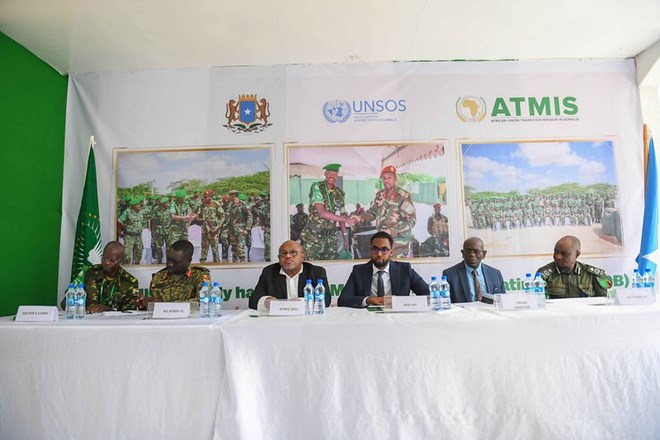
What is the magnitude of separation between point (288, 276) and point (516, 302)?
5.12 feet

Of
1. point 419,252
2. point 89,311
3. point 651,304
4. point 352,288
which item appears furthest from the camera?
point 419,252

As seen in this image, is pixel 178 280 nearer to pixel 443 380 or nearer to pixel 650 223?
pixel 443 380

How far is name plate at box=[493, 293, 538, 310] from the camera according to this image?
7.37ft

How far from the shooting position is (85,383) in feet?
6.53

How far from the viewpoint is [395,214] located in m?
4.01

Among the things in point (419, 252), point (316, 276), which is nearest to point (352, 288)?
point (316, 276)

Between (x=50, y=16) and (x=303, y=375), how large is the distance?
333cm

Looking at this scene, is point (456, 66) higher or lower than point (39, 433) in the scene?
higher

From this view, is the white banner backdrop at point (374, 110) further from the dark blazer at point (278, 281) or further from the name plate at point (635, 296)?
the name plate at point (635, 296)

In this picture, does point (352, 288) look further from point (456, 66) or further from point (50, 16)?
point (50, 16)

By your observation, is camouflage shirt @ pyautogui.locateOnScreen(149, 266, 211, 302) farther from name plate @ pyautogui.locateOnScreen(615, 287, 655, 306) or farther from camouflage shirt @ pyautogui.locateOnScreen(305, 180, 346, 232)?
name plate @ pyautogui.locateOnScreen(615, 287, 655, 306)

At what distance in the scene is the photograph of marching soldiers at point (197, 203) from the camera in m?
4.00

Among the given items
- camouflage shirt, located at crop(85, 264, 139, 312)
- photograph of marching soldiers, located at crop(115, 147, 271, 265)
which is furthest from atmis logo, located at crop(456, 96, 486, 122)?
camouflage shirt, located at crop(85, 264, 139, 312)

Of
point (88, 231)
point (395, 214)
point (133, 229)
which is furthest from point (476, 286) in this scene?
point (88, 231)
